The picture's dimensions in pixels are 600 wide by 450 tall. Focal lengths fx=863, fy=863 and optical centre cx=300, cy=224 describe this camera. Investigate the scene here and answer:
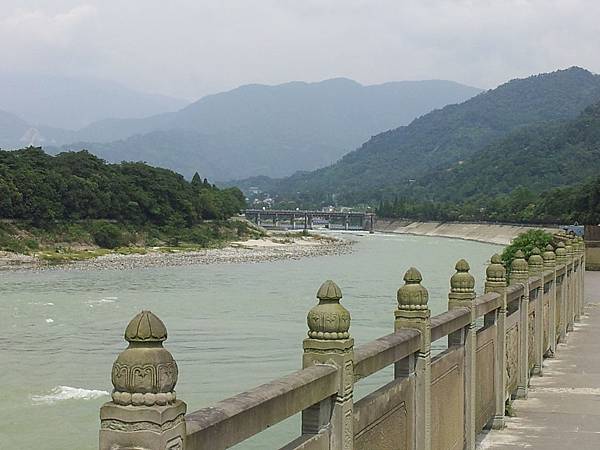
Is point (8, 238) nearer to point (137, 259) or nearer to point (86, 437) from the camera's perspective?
point (137, 259)

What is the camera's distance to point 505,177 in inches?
6831

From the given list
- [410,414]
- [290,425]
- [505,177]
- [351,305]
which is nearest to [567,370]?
[290,425]

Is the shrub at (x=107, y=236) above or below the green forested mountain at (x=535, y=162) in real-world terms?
below

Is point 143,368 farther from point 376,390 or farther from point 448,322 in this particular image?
point 448,322

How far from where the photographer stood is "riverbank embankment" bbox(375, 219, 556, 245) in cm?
11231

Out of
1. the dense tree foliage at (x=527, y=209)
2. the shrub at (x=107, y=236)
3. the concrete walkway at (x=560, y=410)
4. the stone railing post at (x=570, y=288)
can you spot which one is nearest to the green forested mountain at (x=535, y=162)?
the dense tree foliage at (x=527, y=209)

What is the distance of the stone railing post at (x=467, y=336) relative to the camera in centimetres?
748

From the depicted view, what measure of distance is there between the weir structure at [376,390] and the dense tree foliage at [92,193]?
6344 cm

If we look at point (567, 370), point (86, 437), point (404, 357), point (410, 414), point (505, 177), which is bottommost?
point (86, 437)

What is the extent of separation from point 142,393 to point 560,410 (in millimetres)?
8326

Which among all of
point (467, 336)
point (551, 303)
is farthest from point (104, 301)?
point (467, 336)

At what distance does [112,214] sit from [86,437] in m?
65.7

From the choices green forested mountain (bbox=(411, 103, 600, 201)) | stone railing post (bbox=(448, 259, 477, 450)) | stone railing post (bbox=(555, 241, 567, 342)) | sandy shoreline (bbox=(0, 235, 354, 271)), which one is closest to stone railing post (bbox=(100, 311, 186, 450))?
stone railing post (bbox=(448, 259, 477, 450))

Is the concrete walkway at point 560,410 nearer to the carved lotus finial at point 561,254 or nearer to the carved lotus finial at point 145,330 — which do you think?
the carved lotus finial at point 561,254
